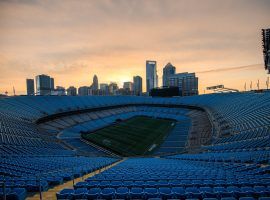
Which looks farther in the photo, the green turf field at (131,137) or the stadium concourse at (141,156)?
the green turf field at (131,137)

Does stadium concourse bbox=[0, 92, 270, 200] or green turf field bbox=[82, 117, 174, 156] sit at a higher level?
stadium concourse bbox=[0, 92, 270, 200]

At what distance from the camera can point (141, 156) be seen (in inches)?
1732

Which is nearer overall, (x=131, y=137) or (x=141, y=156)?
(x=141, y=156)

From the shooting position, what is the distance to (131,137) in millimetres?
60531

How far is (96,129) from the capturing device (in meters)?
69.0

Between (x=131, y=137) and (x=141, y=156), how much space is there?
16.7 meters

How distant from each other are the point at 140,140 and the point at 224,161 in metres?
37.2

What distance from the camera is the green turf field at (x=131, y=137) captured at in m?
49.6

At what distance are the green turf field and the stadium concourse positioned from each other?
237cm

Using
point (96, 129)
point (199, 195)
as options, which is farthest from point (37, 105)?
point (199, 195)

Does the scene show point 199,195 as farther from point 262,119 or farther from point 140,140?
point 140,140

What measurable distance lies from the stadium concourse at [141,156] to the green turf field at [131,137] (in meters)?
2.37

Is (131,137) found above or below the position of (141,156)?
above

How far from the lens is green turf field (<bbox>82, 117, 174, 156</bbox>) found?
4959cm
